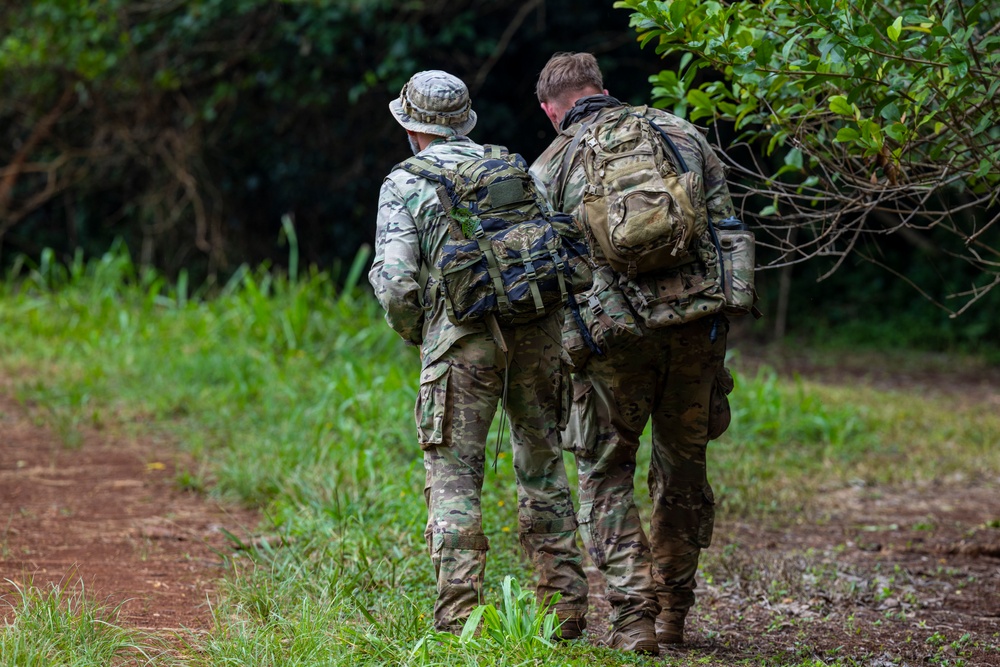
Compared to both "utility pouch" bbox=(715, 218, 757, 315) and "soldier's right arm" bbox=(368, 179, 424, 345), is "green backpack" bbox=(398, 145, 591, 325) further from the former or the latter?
"utility pouch" bbox=(715, 218, 757, 315)

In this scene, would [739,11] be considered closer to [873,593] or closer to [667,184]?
[667,184]

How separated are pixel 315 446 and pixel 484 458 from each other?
8.30ft

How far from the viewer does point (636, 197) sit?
3.35 m

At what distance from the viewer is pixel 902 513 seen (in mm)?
5855

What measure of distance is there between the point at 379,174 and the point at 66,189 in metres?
4.22

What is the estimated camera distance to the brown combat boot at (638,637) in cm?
348

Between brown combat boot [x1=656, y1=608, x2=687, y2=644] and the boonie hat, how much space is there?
1.79m

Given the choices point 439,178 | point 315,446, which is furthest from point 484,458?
point 315,446

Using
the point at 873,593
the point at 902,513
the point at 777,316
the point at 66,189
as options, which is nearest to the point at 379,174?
the point at 66,189

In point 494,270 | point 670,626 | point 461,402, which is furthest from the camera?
point 670,626

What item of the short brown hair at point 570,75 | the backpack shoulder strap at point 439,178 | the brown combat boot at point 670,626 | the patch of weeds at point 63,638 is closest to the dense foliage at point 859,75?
the short brown hair at point 570,75

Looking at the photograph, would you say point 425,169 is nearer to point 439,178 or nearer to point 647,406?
point 439,178

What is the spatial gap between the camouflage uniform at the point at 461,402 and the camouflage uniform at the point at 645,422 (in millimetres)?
145

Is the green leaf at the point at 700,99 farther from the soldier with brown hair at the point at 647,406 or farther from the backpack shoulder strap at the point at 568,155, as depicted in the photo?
the backpack shoulder strap at the point at 568,155
